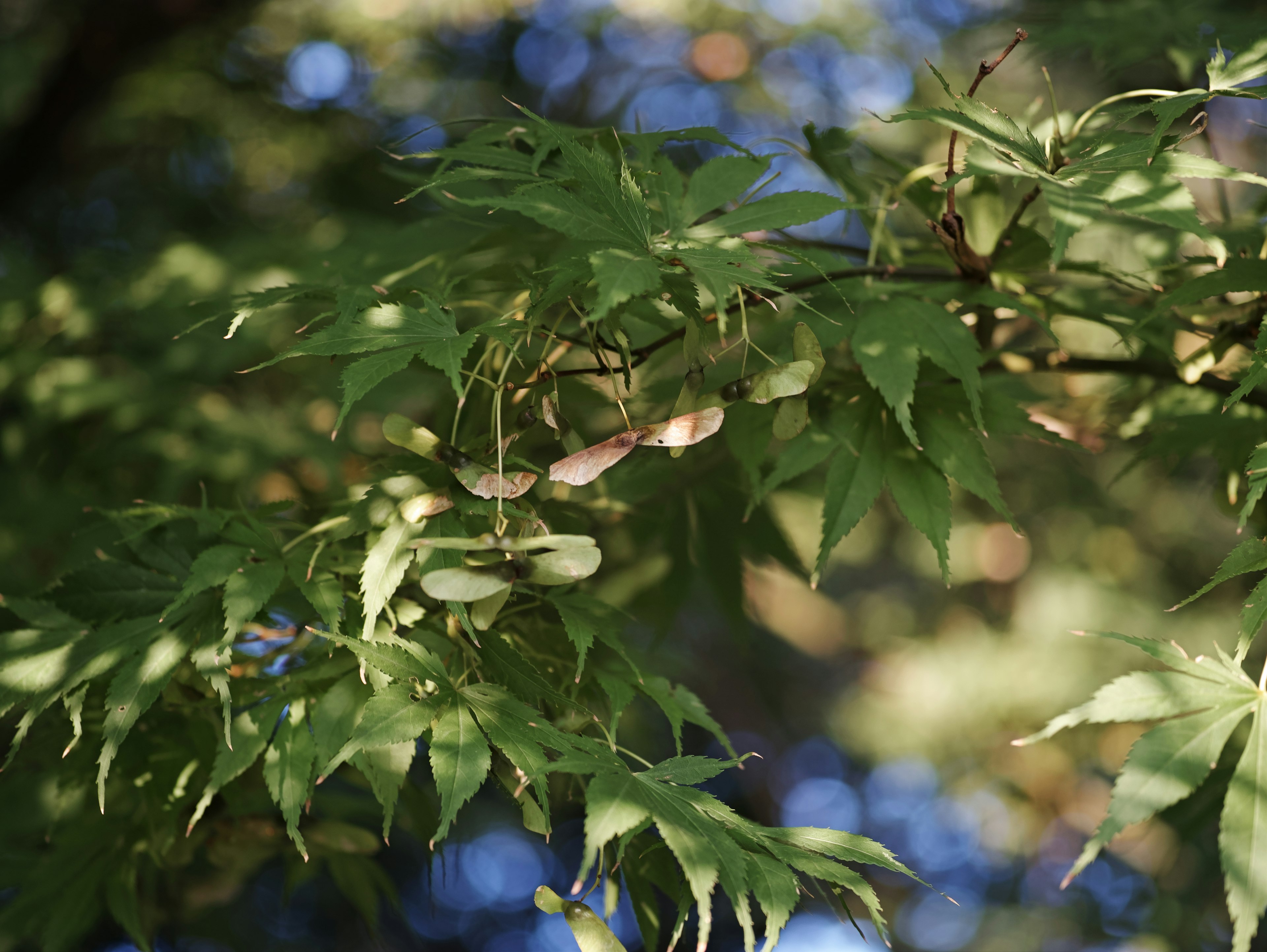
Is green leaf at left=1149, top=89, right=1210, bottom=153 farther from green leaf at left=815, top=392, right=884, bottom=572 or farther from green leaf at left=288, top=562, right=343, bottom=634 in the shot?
green leaf at left=288, top=562, right=343, bottom=634

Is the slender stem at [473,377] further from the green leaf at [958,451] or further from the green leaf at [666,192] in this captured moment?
the green leaf at [958,451]

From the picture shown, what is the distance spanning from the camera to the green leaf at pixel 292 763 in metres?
0.66

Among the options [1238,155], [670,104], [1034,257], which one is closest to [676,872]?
[1034,257]

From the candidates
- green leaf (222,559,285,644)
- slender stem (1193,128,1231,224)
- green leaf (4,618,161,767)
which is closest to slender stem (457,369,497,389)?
green leaf (222,559,285,644)

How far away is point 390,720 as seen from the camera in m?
0.58

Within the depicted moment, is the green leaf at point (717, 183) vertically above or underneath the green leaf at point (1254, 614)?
above

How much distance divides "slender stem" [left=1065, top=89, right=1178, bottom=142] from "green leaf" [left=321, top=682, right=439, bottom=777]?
729 mm

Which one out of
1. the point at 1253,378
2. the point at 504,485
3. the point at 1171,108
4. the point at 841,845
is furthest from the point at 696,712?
the point at 1171,108

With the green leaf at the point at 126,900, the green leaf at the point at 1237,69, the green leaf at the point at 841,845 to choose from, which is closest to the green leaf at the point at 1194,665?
the green leaf at the point at 841,845

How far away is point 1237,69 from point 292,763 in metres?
0.93

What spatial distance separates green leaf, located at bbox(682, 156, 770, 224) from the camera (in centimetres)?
72

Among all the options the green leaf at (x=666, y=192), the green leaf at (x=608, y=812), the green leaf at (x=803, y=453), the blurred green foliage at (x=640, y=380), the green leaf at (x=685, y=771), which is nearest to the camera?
the green leaf at (x=608, y=812)

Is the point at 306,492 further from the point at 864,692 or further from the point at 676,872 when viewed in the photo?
the point at 864,692

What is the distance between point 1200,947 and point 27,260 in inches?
141
